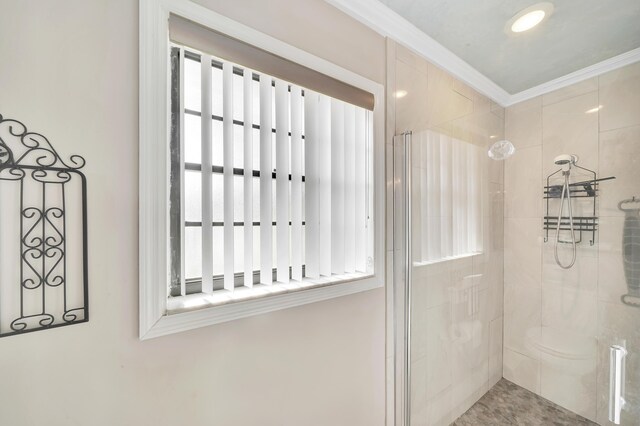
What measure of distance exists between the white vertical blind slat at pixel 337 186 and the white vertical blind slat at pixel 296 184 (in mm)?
198

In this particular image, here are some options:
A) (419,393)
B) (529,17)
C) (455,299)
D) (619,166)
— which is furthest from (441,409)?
(529,17)

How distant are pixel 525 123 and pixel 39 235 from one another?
2087 millimetres

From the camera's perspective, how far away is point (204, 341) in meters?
Answer: 0.85

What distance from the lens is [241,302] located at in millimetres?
909

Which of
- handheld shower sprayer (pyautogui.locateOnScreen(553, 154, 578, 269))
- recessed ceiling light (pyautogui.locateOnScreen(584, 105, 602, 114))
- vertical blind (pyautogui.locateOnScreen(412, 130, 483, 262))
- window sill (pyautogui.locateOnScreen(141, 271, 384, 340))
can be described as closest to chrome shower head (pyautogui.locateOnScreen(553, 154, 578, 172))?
handheld shower sprayer (pyautogui.locateOnScreen(553, 154, 578, 269))

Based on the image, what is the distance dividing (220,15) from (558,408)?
2.42 metres

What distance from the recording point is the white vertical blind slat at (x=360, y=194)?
1332mm

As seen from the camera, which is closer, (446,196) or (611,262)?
(611,262)

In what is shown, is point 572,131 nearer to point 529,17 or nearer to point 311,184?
point 529,17

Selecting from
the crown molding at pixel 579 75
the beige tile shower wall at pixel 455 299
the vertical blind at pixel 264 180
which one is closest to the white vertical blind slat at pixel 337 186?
the vertical blind at pixel 264 180

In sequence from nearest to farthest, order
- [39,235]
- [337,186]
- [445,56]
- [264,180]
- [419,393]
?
[39,235], [264,180], [337,186], [419,393], [445,56]

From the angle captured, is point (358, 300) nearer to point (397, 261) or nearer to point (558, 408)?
point (397, 261)

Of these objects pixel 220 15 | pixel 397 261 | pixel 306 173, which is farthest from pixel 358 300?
pixel 220 15

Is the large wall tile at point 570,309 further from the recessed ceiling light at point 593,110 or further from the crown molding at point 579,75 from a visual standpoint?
the crown molding at point 579,75
